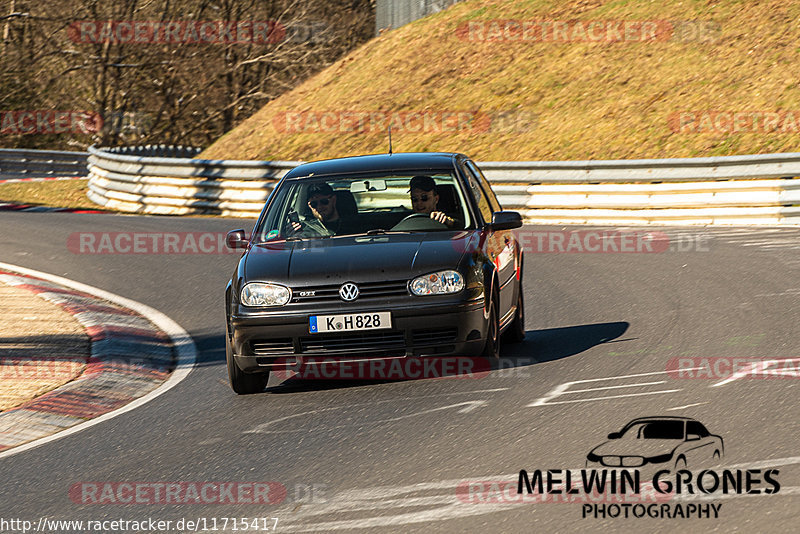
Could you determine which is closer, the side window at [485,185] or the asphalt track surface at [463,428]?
the asphalt track surface at [463,428]

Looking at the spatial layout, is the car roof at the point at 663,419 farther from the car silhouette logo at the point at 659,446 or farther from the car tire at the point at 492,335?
the car tire at the point at 492,335

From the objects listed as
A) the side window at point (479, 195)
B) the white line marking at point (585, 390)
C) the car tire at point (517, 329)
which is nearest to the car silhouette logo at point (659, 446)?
the white line marking at point (585, 390)

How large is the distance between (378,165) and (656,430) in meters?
3.67

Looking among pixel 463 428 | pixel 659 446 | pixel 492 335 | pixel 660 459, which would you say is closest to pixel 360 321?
pixel 492 335

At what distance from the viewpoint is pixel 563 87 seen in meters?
30.4

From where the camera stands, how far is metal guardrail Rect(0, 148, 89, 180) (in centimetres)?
3894

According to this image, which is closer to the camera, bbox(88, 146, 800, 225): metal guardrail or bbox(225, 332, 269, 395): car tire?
bbox(225, 332, 269, 395): car tire

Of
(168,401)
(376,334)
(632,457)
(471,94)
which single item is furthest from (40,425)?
(471,94)

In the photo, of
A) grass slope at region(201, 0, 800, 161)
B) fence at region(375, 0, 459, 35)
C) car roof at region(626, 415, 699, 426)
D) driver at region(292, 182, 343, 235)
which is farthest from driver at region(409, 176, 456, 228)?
fence at region(375, 0, 459, 35)

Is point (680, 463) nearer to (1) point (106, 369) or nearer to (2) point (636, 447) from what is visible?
(2) point (636, 447)

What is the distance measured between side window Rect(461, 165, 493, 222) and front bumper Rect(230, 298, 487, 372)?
1.55 meters

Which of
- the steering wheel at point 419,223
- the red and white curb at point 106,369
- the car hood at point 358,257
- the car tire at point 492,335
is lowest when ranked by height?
the red and white curb at point 106,369

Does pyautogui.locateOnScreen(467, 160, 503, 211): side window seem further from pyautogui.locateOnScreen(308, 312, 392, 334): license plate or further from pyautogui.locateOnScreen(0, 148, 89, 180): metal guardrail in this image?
pyautogui.locateOnScreen(0, 148, 89, 180): metal guardrail

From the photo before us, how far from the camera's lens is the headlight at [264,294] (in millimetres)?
7574
